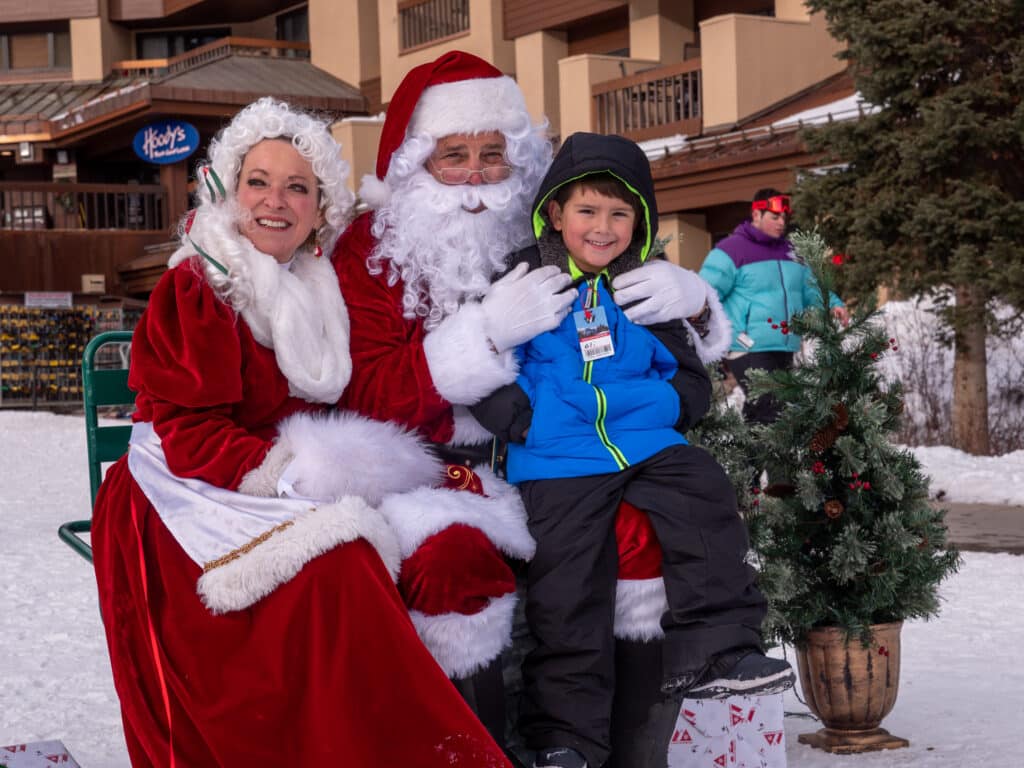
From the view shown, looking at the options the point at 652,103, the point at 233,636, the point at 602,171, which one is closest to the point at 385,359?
the point at 602,171

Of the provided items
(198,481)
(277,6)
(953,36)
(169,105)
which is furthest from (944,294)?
(277,6)

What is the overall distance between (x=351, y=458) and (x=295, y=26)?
28552 millimetres

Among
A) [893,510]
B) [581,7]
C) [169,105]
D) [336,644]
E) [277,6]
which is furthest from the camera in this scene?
[277,6]

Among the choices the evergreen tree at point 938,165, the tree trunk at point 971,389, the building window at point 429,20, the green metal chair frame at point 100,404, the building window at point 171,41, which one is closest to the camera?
the green metal chair frame at point 100,404

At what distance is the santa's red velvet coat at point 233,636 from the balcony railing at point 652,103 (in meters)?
16.6

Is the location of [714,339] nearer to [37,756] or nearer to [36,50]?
[37,756]

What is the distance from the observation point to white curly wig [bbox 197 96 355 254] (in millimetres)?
3658

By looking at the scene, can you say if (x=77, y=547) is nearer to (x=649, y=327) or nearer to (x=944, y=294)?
(x=649, y=327)

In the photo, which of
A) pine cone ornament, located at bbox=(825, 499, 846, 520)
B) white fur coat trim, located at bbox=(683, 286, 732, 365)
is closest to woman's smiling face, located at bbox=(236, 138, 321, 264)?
white fur coat trim, located at bbox=(683, 286, 732, 365)

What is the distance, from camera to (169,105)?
26562 mm

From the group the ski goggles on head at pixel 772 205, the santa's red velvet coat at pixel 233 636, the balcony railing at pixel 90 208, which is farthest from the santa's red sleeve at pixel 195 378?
the balcony railing at pixel 90 208

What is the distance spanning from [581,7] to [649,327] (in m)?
18.7

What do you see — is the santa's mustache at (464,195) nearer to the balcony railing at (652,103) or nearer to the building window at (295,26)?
the balcony railing at (652,103)

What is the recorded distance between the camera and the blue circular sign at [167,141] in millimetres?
27094
